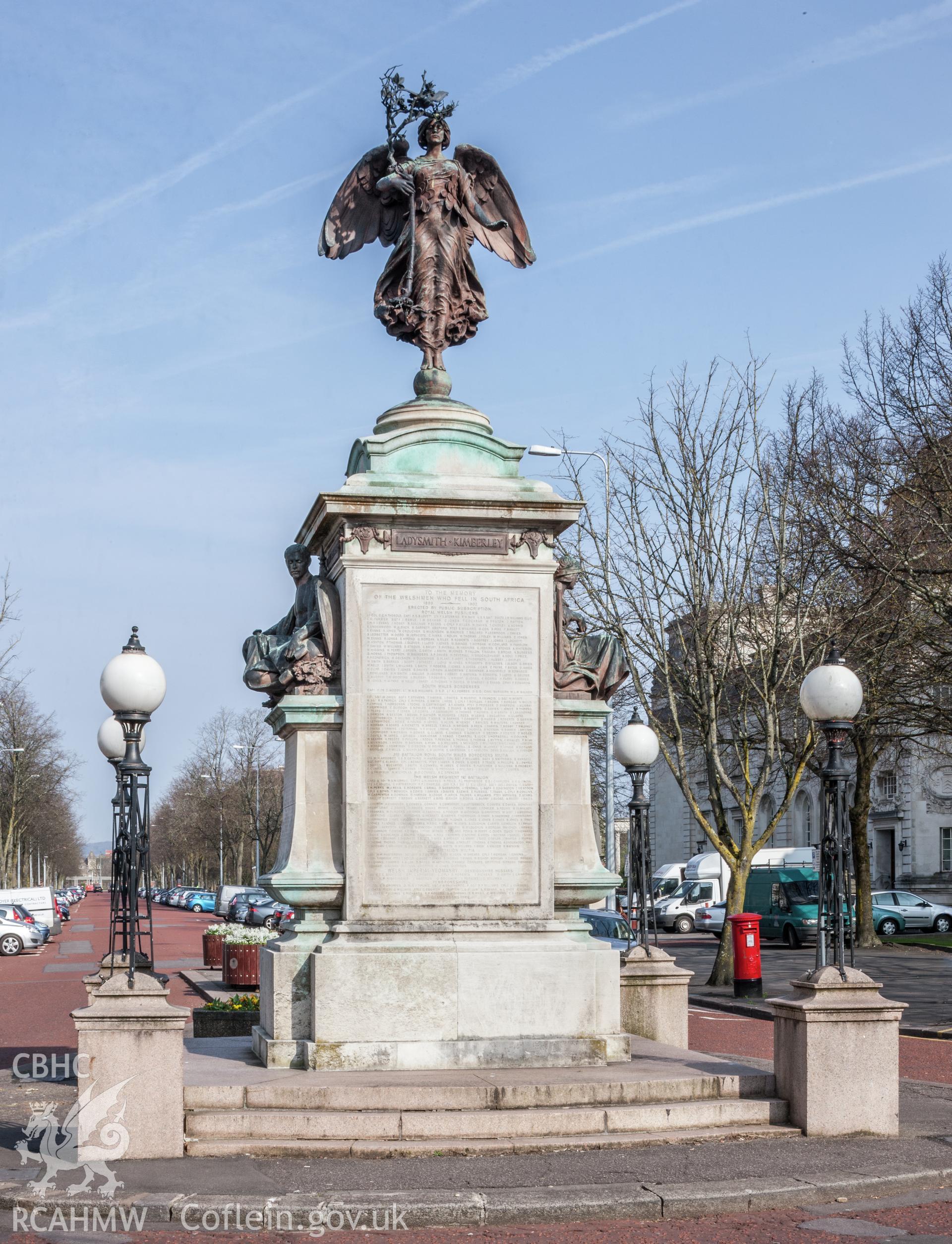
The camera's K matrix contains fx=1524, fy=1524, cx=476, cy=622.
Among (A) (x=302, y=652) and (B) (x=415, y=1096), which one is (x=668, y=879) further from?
(B) (x=415, y=1096)

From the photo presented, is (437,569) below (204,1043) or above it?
above

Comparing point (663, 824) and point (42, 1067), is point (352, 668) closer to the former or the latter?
point (42, 1067)

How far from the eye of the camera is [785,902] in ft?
141

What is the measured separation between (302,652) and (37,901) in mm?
43995

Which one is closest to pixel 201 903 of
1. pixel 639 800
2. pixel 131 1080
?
pixel 639 800

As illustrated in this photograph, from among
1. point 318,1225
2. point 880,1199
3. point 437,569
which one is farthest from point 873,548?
point 318,1225

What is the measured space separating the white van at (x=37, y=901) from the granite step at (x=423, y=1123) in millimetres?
43412

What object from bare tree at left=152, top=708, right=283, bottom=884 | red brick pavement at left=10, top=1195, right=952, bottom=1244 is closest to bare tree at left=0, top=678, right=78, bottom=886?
bare tree at left=152, top=708, right=283, bottom=884

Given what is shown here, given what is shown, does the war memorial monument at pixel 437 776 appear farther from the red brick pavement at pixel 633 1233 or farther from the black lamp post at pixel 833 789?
the red brick pavement at pixel 633 1233

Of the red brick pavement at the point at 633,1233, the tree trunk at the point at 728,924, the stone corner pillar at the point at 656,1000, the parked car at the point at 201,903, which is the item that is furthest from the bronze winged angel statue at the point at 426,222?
the parked car at the point at 201,903

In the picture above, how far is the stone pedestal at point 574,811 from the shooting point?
38.5ft

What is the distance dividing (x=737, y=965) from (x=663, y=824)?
230 feet

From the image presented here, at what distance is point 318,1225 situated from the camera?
25.7ft

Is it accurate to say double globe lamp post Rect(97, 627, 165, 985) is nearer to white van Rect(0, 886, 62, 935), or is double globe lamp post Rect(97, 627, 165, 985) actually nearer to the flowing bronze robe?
the flowing bronze robe
